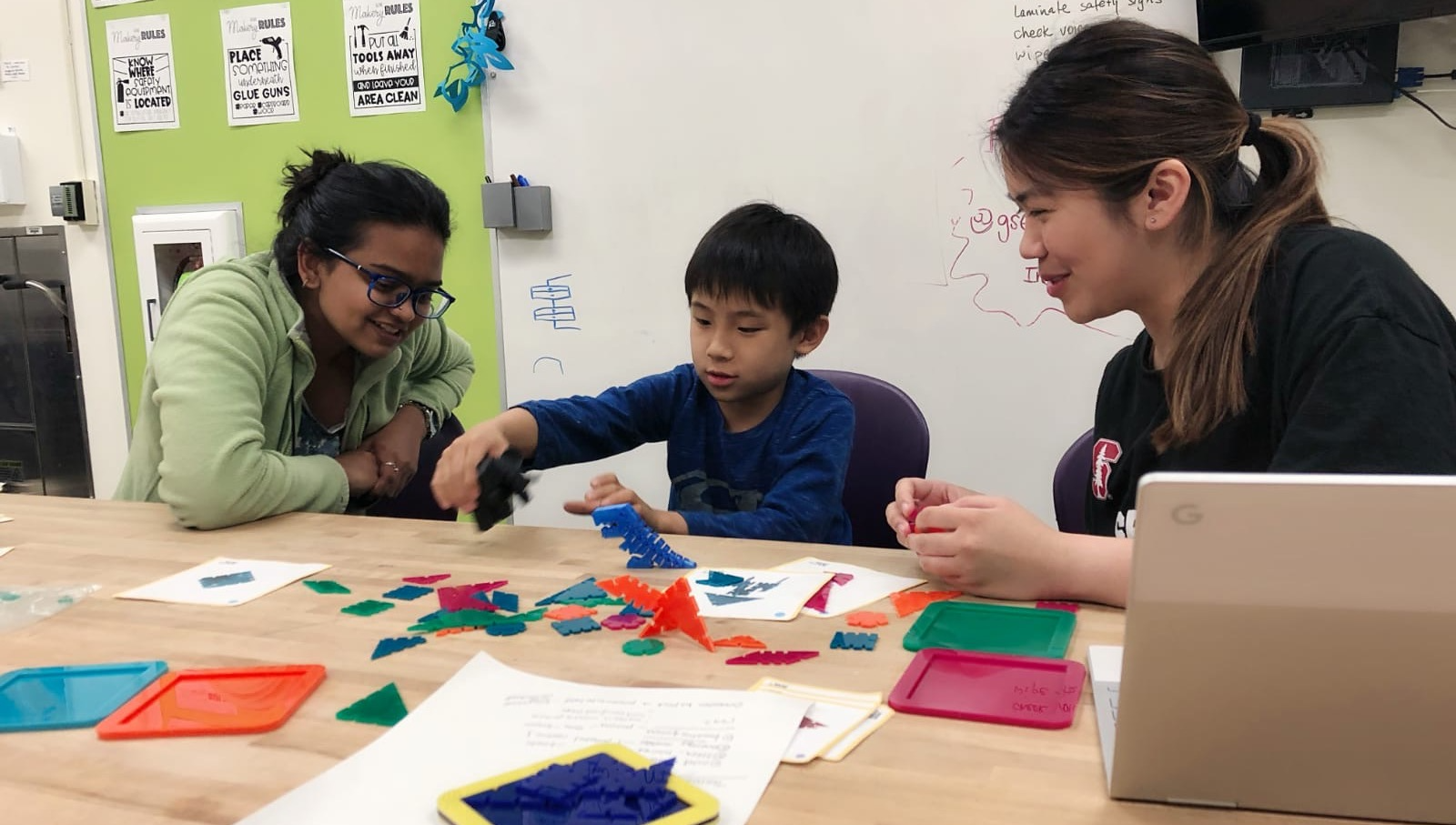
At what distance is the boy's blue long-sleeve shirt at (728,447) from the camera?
1.48m

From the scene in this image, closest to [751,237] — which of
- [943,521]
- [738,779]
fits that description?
[943,521]

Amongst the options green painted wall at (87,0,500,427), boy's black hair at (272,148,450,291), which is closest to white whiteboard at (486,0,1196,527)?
green painted wall at (87,0,500,427)

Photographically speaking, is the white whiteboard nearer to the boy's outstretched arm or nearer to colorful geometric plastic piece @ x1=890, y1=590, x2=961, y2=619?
the boy's outstretched arm

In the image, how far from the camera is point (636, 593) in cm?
105

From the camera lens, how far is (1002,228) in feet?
7.54

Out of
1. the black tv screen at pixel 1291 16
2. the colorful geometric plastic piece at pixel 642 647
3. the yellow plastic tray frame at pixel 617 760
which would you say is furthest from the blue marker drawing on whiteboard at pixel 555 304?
the yellow plastic tray frame at pixel 617 760

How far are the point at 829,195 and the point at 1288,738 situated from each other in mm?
1976

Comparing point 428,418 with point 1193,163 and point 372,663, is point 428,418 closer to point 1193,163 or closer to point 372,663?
point 372,663

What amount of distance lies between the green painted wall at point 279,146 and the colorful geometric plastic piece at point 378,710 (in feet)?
6.68

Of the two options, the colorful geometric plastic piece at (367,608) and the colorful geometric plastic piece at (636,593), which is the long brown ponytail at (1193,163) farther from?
the colorful geometric plastic piece at (367,608)

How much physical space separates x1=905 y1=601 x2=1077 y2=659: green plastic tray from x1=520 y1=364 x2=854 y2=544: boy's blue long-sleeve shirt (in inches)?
19.0

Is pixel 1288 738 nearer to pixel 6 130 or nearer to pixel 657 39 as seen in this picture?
Answer: pixel 657 39

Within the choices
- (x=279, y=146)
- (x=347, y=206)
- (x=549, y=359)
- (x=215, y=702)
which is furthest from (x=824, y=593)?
(x=279, y=146)

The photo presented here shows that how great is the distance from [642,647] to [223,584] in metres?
0.56
